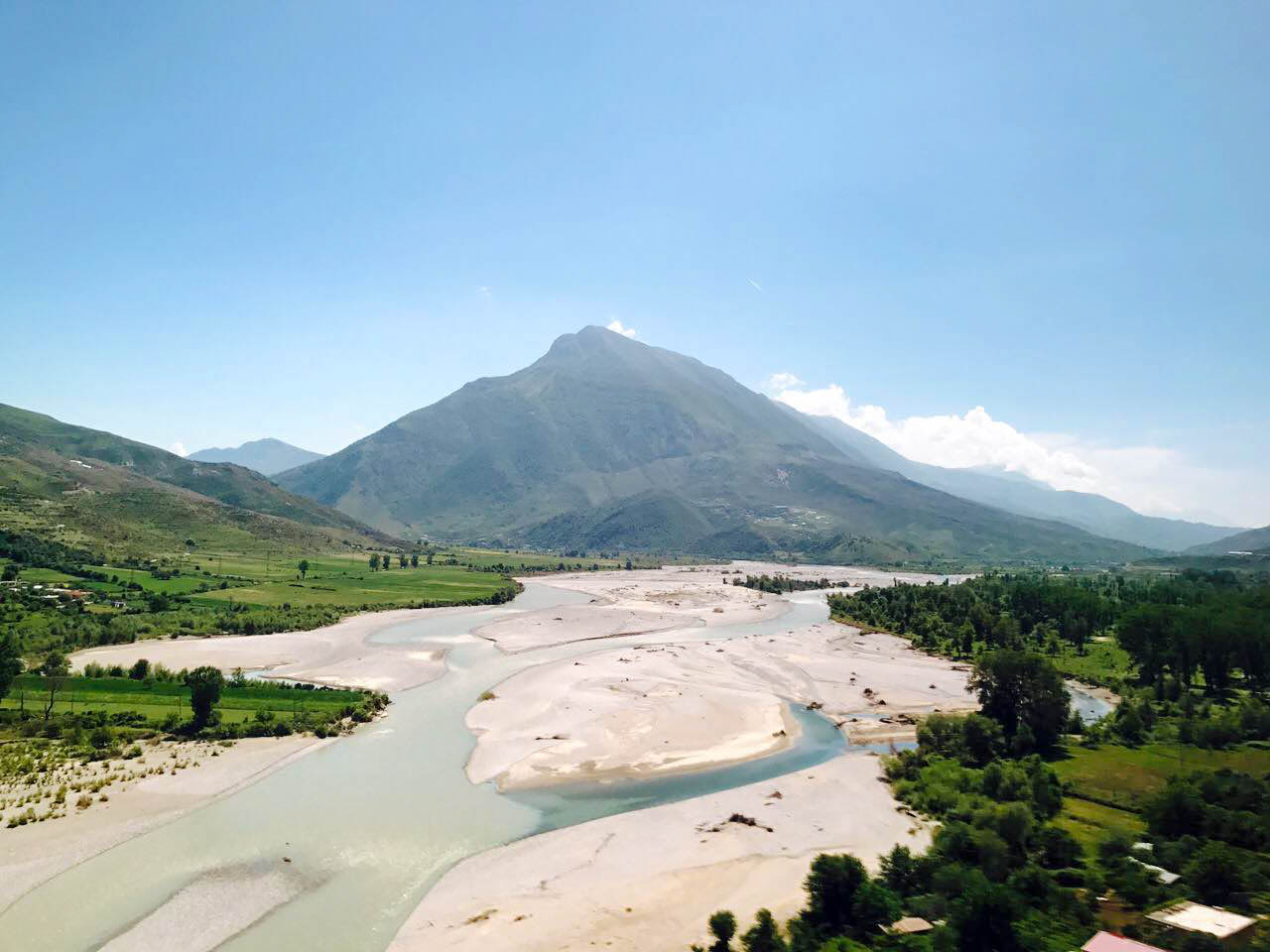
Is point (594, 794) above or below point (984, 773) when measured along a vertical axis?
below

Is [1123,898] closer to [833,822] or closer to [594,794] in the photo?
[833,822]

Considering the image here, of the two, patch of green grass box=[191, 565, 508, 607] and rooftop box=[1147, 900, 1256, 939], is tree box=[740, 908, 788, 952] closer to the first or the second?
rooftop box=[1147, 900, 1256, 939]

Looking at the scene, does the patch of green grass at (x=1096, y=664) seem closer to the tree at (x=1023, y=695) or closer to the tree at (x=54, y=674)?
the tree at (x=1023, y=695)

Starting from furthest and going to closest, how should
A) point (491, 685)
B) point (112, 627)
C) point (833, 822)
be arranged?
point (112, 627)
point (491, 685)
point (833, 822)

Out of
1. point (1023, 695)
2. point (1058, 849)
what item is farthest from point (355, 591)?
point (1058, 849)

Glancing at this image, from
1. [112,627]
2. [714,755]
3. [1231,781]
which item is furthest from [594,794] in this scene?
[112,627]

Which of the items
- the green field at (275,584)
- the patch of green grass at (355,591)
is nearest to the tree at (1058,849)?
the green field at (275,584)
